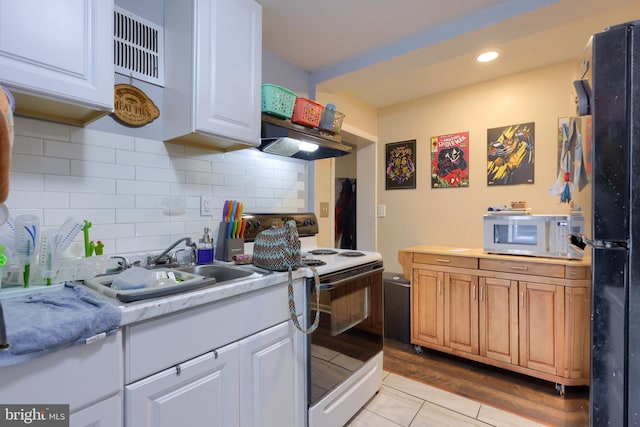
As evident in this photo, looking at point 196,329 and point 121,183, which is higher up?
point 121,183

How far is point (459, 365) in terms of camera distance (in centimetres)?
231

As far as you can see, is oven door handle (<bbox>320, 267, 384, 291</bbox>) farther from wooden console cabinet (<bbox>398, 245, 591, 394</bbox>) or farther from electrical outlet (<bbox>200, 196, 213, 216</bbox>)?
wooden console cabinet (<bbox>398, 245, 591, 394</bbox>)

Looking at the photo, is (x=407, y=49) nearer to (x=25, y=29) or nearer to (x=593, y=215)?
(x=593, y=215)

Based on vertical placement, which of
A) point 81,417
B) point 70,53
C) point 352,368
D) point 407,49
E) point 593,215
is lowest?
point 352,368

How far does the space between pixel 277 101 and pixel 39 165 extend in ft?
3.60

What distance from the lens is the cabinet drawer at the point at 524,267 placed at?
1.96 m

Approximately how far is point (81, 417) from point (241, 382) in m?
0.49

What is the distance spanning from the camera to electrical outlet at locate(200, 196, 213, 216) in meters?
1.65

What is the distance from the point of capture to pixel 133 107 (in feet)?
4.50

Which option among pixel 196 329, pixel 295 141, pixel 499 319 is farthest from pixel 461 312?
pixel 196 329

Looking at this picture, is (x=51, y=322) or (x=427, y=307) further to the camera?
(x=427, y=307)

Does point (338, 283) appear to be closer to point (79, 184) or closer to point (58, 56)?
point (79, 184)

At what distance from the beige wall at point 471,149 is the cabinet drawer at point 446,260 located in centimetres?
57

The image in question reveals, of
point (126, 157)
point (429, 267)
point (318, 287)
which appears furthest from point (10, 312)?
point (429, 267)
